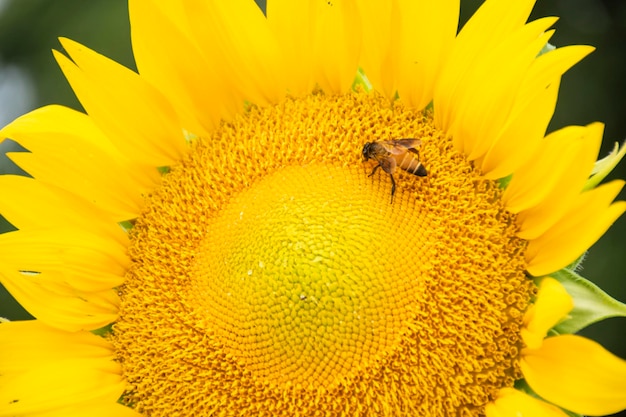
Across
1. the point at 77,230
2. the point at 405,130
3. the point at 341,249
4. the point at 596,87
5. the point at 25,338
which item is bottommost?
the point at 25,338

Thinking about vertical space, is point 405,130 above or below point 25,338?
above

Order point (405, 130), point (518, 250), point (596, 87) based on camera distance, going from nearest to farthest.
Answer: point (518, 250) → point (405, 130) → point (596, 87)

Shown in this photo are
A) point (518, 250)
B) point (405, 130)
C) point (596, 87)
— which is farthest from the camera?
point (596, 87)

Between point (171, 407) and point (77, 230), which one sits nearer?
point (171, 407)

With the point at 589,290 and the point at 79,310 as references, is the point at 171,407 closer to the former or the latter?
the point at 79,310

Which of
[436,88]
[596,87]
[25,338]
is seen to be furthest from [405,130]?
[596,87]

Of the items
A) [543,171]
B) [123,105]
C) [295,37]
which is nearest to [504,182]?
[543,171]

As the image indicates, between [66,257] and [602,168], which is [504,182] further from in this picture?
[66,257]
